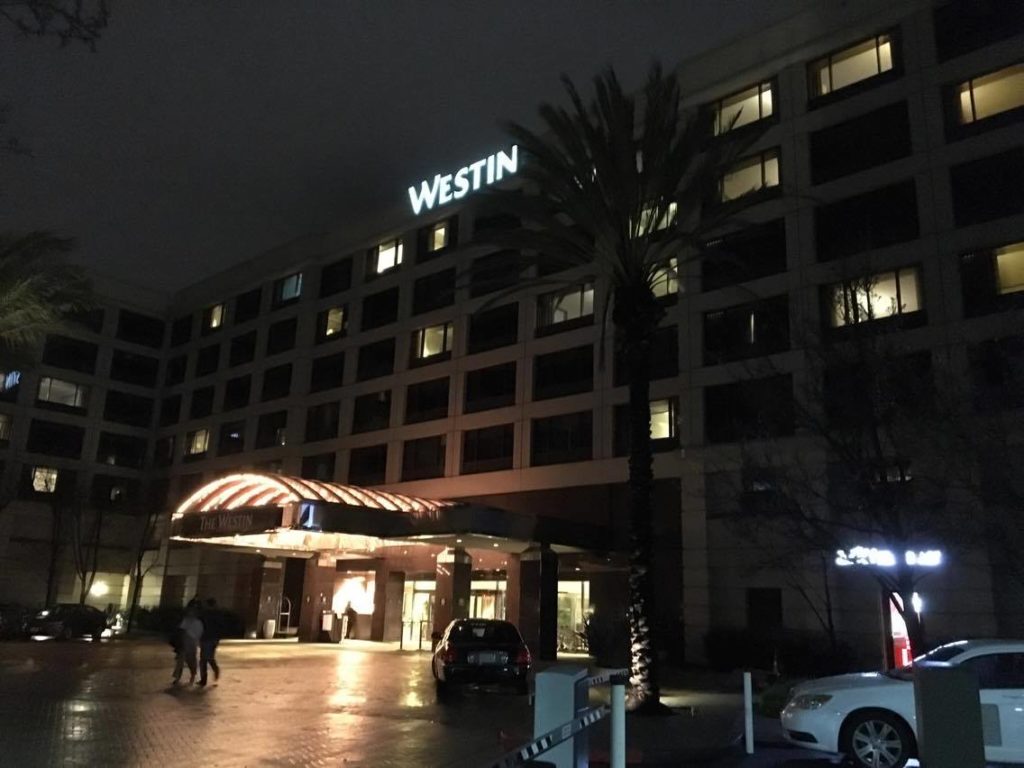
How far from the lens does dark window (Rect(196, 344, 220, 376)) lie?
57.1m

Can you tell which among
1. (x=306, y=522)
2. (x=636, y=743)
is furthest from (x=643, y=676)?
(x=306, y=522)

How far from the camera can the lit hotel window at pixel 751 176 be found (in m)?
31.6

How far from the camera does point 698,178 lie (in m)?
17.9

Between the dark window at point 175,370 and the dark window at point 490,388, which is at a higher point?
the dark window at point 175,370

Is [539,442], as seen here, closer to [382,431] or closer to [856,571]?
[382,431]

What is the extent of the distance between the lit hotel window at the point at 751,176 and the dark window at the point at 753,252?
4.98ft

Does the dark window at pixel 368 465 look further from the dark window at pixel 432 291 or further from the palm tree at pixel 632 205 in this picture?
the palm tree at pixel 632 205

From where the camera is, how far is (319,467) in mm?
46906

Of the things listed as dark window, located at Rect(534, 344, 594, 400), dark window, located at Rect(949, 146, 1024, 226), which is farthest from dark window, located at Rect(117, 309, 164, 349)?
dark window, located at Rect(949, 146, 1024, 226)

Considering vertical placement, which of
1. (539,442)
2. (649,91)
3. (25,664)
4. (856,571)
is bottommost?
(25,664)

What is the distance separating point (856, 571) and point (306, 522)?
17390 mm

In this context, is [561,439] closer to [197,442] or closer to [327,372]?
[327,372]

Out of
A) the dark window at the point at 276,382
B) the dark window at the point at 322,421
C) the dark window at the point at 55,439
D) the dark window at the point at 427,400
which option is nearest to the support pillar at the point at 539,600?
the dark window at the point at 427,400

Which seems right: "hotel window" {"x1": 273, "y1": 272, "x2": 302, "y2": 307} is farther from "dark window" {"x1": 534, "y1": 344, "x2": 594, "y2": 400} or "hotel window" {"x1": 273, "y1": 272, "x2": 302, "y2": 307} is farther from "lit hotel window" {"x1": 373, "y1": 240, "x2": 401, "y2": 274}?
"dark window" {"x1": 534, "y1": 344, "x2": 594, "y2": 400}
